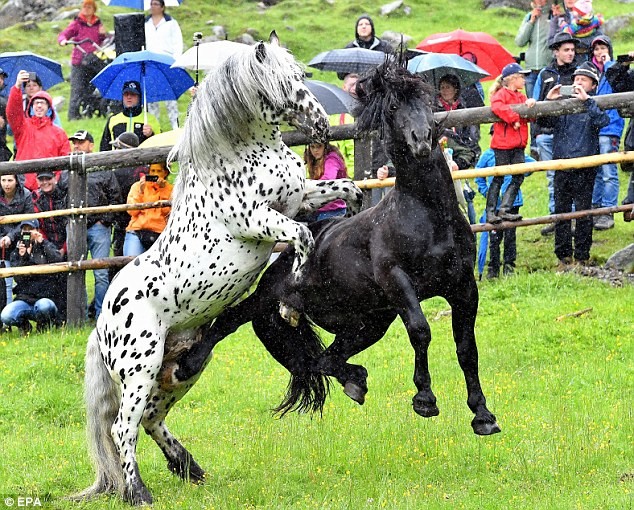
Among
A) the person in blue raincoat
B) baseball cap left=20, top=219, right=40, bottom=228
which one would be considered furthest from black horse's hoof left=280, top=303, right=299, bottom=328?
baseball cap left=20, top=219, right=40, bottom=228

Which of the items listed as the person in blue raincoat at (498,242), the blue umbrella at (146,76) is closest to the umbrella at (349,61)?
the blue umbrella at (146,76)

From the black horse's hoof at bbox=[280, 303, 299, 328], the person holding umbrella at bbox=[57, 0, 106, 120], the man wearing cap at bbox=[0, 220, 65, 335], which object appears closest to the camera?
the black horse's hoof at bbox=[280, 303, 299, 328]

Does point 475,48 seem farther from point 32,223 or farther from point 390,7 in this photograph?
point 390,7

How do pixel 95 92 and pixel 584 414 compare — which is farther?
pixel 95 92

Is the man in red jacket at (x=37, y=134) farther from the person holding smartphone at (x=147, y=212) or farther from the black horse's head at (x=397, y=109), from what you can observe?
the black horse's head at (x=397, y=109)

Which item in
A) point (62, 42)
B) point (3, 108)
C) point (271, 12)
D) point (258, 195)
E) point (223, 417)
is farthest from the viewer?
point (271, 12)

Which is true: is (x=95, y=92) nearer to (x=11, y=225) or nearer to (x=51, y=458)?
(x=11, y=225)

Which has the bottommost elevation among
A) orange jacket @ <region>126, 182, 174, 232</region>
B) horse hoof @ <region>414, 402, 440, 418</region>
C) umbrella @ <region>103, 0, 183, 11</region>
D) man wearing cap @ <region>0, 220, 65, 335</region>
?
man wearing cap @ <region>0, 220, 65, 335</region>

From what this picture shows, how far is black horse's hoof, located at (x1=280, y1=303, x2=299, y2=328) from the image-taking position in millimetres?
7129

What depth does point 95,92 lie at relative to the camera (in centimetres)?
2066

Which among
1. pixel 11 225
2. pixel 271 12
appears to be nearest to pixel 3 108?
pixel 11 225

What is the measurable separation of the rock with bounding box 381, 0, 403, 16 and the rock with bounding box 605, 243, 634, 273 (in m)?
16.0

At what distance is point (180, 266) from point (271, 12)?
20614 mm

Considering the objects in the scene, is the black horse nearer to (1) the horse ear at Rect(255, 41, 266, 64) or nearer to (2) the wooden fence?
(1) the horse ear at Rect(255, 41, 266, 64)
